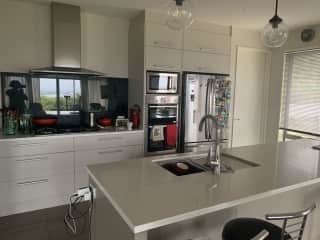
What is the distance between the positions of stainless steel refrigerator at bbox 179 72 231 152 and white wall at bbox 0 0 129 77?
42.2 inches

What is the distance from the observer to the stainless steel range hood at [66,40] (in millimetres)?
3088

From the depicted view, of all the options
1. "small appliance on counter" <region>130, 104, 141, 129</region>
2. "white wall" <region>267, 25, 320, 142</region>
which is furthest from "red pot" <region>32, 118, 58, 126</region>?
"white wall" <region>267, 25, 320, 142</region>

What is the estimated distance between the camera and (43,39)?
324cm

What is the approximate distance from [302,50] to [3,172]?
4.69 meters

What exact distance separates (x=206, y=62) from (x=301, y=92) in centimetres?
179

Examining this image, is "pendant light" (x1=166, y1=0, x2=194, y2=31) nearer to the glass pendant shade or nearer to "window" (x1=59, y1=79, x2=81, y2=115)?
the glass pendant shade

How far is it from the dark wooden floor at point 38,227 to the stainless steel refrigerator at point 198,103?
187 cm

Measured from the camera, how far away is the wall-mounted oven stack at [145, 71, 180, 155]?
3.43 metres

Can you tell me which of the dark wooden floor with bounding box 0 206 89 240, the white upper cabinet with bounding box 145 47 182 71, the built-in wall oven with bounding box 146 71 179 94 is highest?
the white upper cabinet with bounding box 145 47 182 71

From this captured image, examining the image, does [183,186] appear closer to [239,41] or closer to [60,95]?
[60,95]

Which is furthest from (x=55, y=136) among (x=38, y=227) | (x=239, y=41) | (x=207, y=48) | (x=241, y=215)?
(x=239, y=41)

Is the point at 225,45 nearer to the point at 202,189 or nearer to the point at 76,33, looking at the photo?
the point at 76,33

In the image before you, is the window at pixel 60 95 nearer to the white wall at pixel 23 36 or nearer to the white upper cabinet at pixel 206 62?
the white wall at pixel 23 36

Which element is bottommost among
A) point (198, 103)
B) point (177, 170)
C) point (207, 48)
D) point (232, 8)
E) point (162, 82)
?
point (177, 170)
